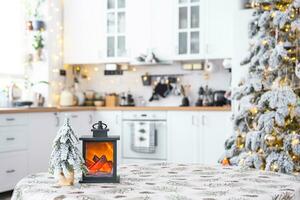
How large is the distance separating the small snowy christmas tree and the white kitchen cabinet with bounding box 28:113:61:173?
2.95 meters

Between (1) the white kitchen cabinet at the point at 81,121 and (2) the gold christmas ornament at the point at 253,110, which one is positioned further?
(1) the white kitchen cabinet at the point at 81,121

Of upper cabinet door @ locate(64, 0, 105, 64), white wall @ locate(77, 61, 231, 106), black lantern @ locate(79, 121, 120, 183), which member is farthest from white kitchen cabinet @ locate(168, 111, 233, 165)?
black lantern @ locate(79, 121, 120, 183)

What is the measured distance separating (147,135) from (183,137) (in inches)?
16.9

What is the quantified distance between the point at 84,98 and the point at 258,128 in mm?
2818

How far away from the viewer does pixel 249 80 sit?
4.34 meters

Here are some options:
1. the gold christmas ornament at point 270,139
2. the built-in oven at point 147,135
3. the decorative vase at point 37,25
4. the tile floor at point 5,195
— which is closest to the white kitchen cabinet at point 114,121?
the built-in oven at point 147,135

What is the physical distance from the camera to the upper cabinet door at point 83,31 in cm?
609

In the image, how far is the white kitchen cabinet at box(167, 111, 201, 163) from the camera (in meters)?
5.44

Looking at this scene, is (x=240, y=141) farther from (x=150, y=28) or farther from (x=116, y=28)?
(x=116, y=28)

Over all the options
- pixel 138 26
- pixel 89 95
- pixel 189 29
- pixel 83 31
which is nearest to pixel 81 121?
pixel 89 95

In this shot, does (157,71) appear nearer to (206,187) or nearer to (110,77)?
(110,77)

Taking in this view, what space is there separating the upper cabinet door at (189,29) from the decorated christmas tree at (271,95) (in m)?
1.14

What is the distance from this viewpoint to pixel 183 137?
216 inches

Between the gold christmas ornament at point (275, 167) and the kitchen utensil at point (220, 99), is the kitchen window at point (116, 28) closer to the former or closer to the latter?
the kitchen utensil at point (220, 99)
